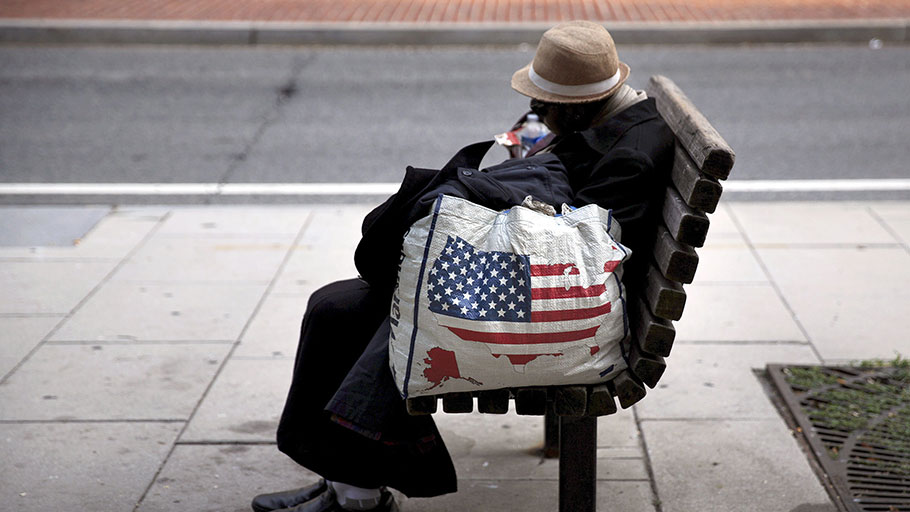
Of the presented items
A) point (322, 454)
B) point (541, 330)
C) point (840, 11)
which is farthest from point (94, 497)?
point (840, 11)

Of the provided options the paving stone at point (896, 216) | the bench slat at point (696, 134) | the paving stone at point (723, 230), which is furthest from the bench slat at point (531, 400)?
the paving stone at point (896, 216)

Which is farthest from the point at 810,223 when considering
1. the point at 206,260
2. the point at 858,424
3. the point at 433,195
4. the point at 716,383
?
the point at 433,195

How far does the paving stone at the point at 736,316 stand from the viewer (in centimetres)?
457

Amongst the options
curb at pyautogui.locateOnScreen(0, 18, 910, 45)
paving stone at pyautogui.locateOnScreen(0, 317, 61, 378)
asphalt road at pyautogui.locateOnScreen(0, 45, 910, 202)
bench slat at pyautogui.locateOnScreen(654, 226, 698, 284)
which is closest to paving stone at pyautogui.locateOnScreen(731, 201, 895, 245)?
asphalt road at pyautogui.locateOnScreen(0, 45, 910, 202)

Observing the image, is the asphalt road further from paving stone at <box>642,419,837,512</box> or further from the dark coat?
the dark coat

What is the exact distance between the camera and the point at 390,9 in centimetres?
1330

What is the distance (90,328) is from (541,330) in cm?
290

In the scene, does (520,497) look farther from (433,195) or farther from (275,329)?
(275,329)

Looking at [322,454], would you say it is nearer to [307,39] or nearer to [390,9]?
[307,39]

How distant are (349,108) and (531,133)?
5487 millimetres

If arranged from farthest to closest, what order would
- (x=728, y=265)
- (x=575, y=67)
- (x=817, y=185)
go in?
(x=817, y=185), (x=728, y=265), (x=575, y=67)

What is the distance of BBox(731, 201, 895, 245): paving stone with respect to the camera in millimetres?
5802

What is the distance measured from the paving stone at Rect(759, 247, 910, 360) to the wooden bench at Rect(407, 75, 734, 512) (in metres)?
1.86

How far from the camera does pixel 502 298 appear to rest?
2529mm
